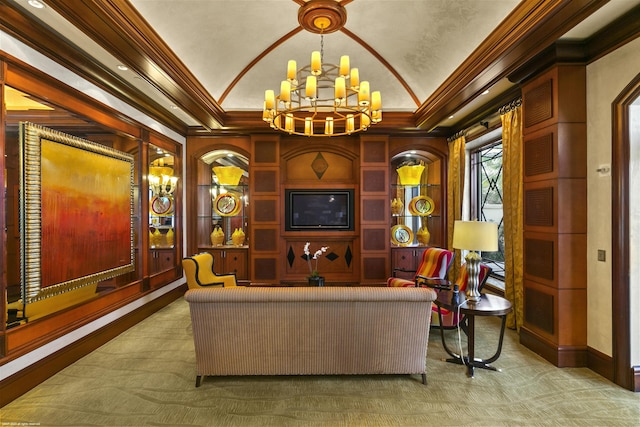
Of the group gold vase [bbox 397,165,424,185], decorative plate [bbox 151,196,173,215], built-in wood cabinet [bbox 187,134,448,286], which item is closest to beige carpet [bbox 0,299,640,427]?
decorative plate [bbox 151,196,173,215]

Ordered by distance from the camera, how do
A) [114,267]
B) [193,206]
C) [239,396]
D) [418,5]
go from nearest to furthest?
[239,396], [418,5], [114,267], [193,206]

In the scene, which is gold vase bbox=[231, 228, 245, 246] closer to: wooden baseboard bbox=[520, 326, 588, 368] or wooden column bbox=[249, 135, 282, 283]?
wooden column bbox=[249, 135, 282, 283]

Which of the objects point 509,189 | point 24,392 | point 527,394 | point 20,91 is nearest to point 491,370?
point 527,394

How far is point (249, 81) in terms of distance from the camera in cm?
474

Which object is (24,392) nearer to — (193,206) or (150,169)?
(150,169)

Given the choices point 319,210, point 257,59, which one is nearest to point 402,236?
point 319,210

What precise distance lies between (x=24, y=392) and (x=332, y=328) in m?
2.42

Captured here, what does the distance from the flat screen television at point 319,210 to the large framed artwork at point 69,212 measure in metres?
2.62

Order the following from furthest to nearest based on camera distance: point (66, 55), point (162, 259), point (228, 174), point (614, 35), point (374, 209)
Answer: point (228, 174)
point (374, 209)
point (162, 259)
point (66, 55)
point (614, 35)

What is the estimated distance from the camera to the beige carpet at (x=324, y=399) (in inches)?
85.0

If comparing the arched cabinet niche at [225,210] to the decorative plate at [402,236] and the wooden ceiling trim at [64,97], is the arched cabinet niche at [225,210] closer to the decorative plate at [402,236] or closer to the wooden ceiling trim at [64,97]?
the wooden ceiling trim at [64,97]

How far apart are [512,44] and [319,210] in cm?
371

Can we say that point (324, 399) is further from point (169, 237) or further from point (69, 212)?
point (169, 237)

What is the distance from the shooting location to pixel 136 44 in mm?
2822
